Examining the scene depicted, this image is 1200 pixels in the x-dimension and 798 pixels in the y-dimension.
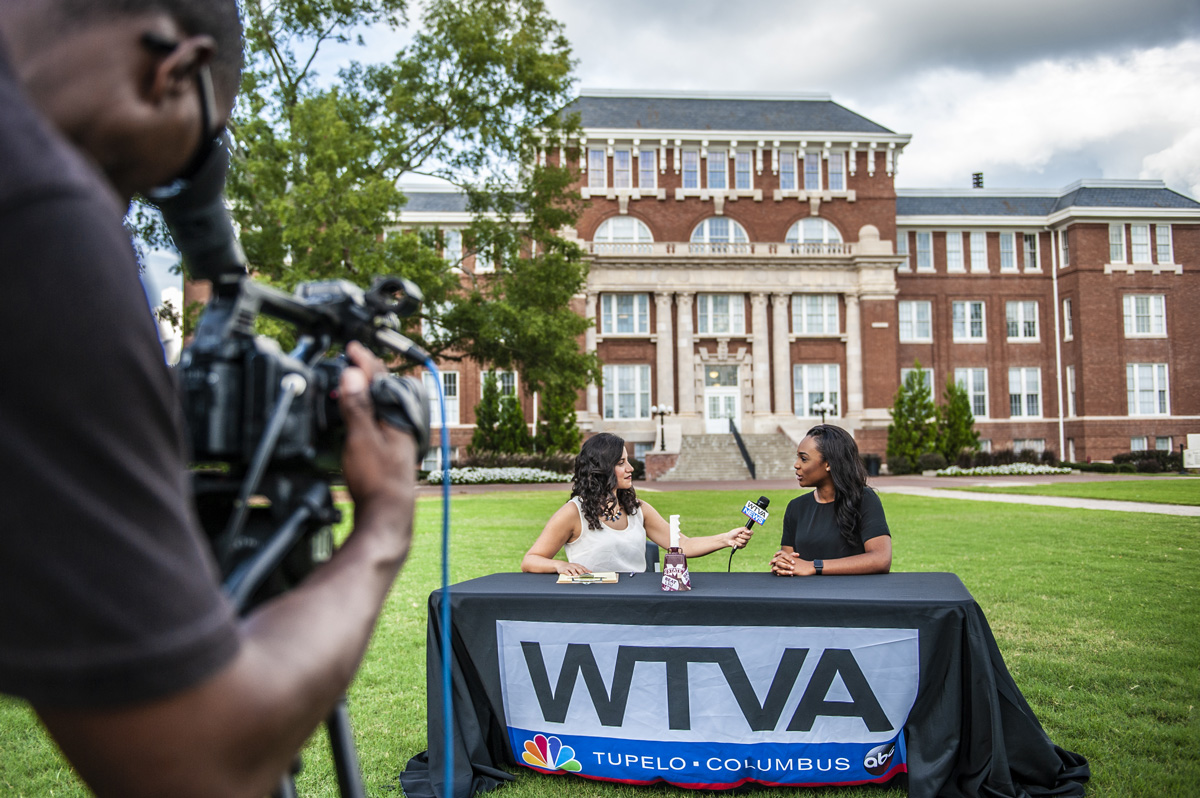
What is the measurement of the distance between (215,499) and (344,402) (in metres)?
0.26

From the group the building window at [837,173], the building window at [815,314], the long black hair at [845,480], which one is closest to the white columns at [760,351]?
the building window at [815,314]

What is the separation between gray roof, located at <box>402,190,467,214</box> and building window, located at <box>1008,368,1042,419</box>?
30.4 metres

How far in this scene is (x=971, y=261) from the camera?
141 ft

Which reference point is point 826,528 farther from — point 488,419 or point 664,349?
point 664,349

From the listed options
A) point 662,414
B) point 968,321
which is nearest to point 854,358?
point 968,321

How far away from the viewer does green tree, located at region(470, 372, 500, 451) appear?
36531 mm

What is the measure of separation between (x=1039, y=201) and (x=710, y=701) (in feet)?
159

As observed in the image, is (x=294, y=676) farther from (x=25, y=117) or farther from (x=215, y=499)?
(x=25, y=117)

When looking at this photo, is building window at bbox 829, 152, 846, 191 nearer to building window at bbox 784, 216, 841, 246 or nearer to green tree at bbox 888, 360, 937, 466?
building window at bbox 784, 216, 841, 246

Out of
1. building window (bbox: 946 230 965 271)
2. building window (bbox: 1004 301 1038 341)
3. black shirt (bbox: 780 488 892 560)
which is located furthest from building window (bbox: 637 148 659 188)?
black shirt (bbox: 780 488 892 560)

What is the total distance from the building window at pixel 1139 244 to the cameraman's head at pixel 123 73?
50.8 meters

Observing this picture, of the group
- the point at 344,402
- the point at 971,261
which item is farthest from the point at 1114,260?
the point at 344,402

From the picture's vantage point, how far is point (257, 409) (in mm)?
1095

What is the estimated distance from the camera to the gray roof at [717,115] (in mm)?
40312
